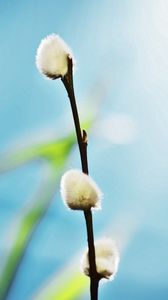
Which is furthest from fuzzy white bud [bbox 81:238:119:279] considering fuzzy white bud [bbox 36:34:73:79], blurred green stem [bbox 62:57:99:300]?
fuzzy white bud [bbox 36:34:73:79]

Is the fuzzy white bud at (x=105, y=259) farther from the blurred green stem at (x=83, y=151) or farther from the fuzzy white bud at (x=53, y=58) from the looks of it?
the fuzzy white bud at (x=53, y=58)

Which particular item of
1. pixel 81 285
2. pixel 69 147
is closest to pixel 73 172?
pixel 81 285

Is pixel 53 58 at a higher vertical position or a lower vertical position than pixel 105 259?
higher

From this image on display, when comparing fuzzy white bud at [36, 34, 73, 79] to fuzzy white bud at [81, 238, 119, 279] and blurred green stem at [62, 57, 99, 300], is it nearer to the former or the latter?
blurred green stem at [62, 57, 99, 300]

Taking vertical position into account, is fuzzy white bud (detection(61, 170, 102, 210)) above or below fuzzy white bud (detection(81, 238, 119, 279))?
above

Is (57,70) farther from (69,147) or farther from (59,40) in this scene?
(69,147)

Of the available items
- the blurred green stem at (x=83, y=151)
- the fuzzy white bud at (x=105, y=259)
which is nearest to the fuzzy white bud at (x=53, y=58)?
the blurred green stem at (x=83, y=151)
